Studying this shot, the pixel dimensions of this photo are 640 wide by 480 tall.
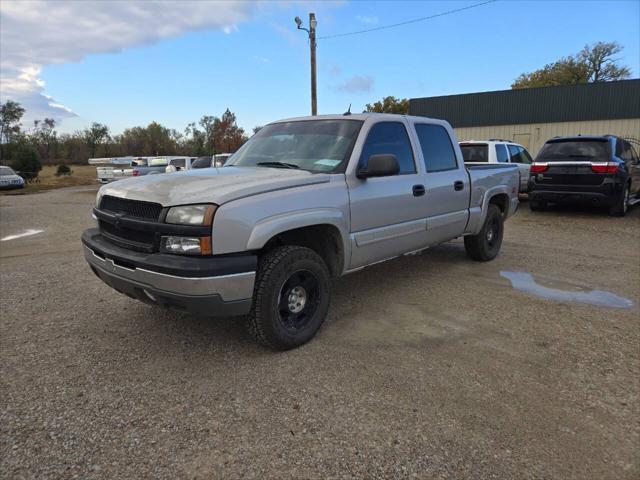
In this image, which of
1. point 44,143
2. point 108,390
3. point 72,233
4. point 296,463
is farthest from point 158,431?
point 44,143

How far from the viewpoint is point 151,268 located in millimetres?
3059

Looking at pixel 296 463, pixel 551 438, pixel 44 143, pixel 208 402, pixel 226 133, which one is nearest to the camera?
pixel 296 463

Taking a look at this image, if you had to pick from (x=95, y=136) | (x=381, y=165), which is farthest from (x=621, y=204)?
(x=95, y=136)

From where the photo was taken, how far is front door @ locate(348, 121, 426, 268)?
400cm

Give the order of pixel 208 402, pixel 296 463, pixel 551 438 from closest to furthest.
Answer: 1. pixel 296 463
2. pixel 551 438
3. pixel 208 402

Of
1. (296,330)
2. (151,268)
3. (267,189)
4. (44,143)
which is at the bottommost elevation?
(296,330)

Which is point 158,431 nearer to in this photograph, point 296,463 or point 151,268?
point 296,463

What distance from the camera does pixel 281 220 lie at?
3.28 metres

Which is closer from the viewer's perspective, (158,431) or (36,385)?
(158,431)

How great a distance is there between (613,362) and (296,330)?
2.45 m

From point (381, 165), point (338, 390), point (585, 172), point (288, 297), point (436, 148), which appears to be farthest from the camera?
point (585, 172)

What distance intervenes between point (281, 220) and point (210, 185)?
0.58 meters

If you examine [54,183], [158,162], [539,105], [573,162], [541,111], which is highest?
[539,105]

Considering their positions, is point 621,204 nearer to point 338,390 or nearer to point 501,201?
point 501,201
